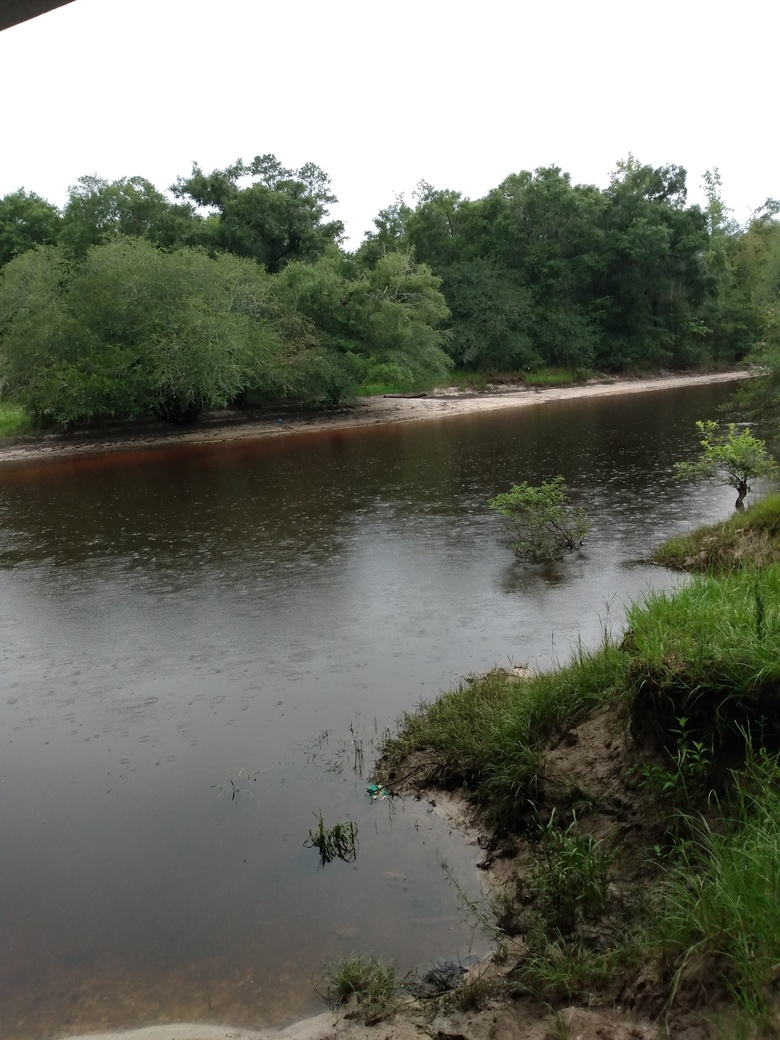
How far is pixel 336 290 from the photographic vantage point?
38.5 meters

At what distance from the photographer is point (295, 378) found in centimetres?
3747

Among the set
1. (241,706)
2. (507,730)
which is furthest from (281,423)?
(507,730)

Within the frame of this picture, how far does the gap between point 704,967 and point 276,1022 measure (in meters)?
2.16

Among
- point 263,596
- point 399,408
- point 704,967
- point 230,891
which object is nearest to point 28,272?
point 399,408

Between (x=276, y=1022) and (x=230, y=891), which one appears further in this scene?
(x=230, y=891)

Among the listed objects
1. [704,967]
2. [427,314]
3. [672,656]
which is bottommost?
[704,967]

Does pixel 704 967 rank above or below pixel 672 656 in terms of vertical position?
below

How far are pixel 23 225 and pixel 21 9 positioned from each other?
180ft

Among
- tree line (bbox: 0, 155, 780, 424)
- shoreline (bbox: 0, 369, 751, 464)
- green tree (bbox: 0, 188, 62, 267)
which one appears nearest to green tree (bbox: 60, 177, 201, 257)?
tree line (bbox: 0, 155, 780, 424)

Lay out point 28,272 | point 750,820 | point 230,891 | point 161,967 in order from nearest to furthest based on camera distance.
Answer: point 750,820 → point 161,967 → point 230,891 → point 28,272

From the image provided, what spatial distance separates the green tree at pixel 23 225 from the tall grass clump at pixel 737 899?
5371cm

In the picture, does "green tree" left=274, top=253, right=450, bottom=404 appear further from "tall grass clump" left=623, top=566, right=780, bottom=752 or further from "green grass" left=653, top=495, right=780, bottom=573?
"tall grass clump" left=623, top=566, right=780, bottom=752

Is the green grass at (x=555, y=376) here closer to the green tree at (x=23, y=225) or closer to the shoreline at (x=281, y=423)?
the shoreline at (x=281, y=423)

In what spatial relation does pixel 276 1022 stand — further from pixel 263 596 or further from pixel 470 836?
pixel 263 596
